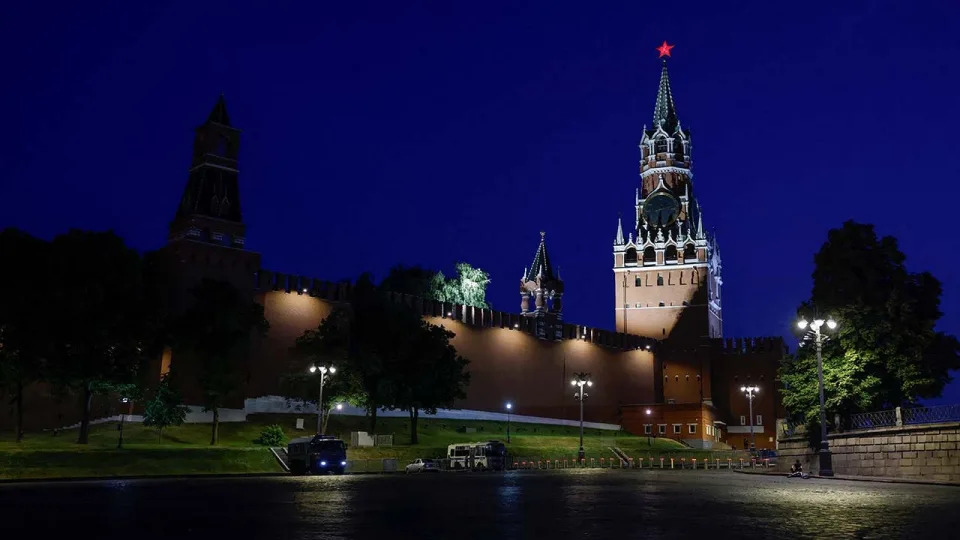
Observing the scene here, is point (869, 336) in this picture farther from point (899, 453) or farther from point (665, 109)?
point (665, 109)

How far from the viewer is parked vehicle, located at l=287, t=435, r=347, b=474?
33.6 meters

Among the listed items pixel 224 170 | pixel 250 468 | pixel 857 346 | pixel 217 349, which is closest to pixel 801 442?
pixel 857 346

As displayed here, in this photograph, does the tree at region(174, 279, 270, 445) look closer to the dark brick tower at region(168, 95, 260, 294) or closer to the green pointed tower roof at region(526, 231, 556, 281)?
the dark brick tower at region(168, 95, 260, 294)

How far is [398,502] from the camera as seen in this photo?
17266 mm

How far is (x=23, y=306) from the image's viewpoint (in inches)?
1455

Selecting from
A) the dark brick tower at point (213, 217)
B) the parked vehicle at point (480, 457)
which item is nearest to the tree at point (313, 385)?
the dark brick tower at point (213, 217)

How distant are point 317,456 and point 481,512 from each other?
19.8 meters

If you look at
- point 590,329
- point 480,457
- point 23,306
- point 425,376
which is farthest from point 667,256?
point 23,306

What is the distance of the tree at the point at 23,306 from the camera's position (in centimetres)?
3709

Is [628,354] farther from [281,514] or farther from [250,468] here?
[281,514]

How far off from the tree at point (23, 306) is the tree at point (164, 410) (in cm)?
503

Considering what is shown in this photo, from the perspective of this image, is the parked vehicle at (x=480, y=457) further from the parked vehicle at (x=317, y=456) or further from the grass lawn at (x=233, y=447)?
the parked vehicle at (x=317, y=456)

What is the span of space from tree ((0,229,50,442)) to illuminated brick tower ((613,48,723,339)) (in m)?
67.8

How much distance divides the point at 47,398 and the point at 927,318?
135 ft
